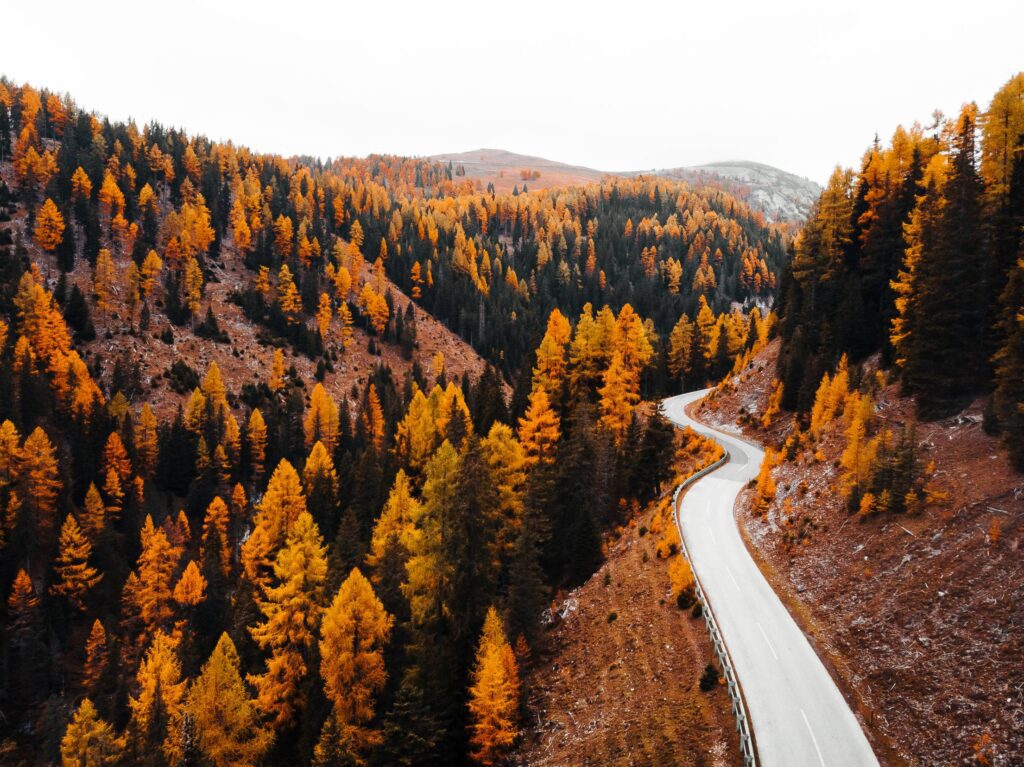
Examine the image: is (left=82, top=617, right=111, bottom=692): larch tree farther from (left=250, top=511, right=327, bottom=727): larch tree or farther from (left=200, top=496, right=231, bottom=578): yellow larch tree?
(left=250, top=511, right=327, bottom=727): larch tree

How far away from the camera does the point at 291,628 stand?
29672 millimetres

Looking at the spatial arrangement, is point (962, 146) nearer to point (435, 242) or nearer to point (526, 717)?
point (526, 717)

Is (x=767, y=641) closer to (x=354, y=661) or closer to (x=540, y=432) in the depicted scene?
(x=354, y=661)

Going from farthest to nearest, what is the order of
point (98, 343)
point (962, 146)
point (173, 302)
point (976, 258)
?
point (173, 302), point (98, 343), point (962, 146), point (976, 258)

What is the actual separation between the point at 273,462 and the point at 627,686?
243 feet

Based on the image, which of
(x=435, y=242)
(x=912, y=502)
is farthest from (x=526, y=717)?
(x=435, y=242)

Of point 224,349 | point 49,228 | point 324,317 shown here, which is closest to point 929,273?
point 224,349

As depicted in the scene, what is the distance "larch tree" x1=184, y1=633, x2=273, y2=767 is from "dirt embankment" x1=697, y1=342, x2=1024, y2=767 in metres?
27.3

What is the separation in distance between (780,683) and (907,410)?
2034 centimetres

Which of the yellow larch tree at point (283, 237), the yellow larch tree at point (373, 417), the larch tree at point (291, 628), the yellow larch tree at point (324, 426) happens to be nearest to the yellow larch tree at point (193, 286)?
the yellow larch tree at point (283, 237)

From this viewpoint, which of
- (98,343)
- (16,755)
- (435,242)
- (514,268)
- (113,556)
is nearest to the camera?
(16,755)

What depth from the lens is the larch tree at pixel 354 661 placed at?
2585 centimetres

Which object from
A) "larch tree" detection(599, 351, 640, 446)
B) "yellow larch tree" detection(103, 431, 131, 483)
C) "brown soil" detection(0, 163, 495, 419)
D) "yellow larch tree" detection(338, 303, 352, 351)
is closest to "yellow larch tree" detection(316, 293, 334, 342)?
"brown soil" detection(0, 163, 495, 419)

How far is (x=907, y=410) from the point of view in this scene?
3138 cm
